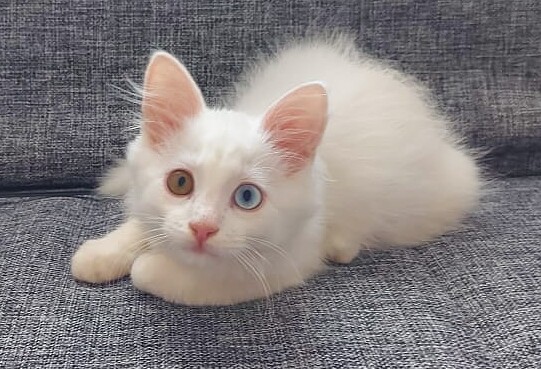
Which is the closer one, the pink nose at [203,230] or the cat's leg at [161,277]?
the pink nose at [203,230]

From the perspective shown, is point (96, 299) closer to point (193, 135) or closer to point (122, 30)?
point (193, 135)

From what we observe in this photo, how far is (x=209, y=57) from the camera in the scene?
72.1 inches

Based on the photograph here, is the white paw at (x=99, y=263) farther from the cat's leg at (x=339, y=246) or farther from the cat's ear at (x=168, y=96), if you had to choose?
the cat's leg at (x=339, y=246)

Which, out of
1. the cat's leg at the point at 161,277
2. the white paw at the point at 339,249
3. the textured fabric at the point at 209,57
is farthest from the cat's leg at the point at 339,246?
the textured fabric at the point at 209,57

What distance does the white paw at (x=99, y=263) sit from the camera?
1354mm

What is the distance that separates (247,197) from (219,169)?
59 mm

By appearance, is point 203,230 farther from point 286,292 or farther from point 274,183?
point 286,292

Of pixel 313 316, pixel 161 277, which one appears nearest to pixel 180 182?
pixel 161 277

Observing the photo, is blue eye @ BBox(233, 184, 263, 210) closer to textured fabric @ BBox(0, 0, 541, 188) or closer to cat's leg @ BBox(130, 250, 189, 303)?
cat's leg @ BBox(130, 250, 189, 303)

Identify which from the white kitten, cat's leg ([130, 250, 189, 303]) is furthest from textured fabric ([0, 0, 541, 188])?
cat's leg ([130, 250, 189, 303])

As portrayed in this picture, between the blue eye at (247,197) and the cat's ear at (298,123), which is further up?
the cat's ear at (298,123)

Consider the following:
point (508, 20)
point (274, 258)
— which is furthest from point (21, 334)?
point (508, 20)

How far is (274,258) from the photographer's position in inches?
50.1

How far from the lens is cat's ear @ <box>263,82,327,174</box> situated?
3.97 ft
